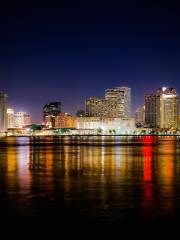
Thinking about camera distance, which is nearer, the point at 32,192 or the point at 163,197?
the point at 163,197

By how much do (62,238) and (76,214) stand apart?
10.1 feet

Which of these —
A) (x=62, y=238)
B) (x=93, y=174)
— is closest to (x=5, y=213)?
(x=62, y=238)

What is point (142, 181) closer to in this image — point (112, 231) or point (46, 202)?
point (46, 202)

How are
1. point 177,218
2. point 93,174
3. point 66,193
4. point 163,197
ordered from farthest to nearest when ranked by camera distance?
point 93,174 < point 66,193 < point 163,197 < point 177,218

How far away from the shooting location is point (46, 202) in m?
17.8

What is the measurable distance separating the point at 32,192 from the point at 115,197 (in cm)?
405

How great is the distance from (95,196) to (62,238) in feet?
24.5

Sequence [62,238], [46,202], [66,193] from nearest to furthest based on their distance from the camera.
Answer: [62,238] < [46,202] < [66,193]

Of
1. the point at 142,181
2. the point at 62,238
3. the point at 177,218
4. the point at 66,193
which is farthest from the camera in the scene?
the point at 142,181

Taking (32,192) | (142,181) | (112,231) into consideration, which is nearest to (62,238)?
(112,231)

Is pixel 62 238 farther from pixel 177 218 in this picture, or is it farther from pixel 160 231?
pixel 177 218

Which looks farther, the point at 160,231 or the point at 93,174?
→ the point at 93,174

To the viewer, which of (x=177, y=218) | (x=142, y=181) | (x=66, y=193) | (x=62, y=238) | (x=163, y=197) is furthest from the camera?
(x=142, y=181)

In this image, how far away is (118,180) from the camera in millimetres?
26297
